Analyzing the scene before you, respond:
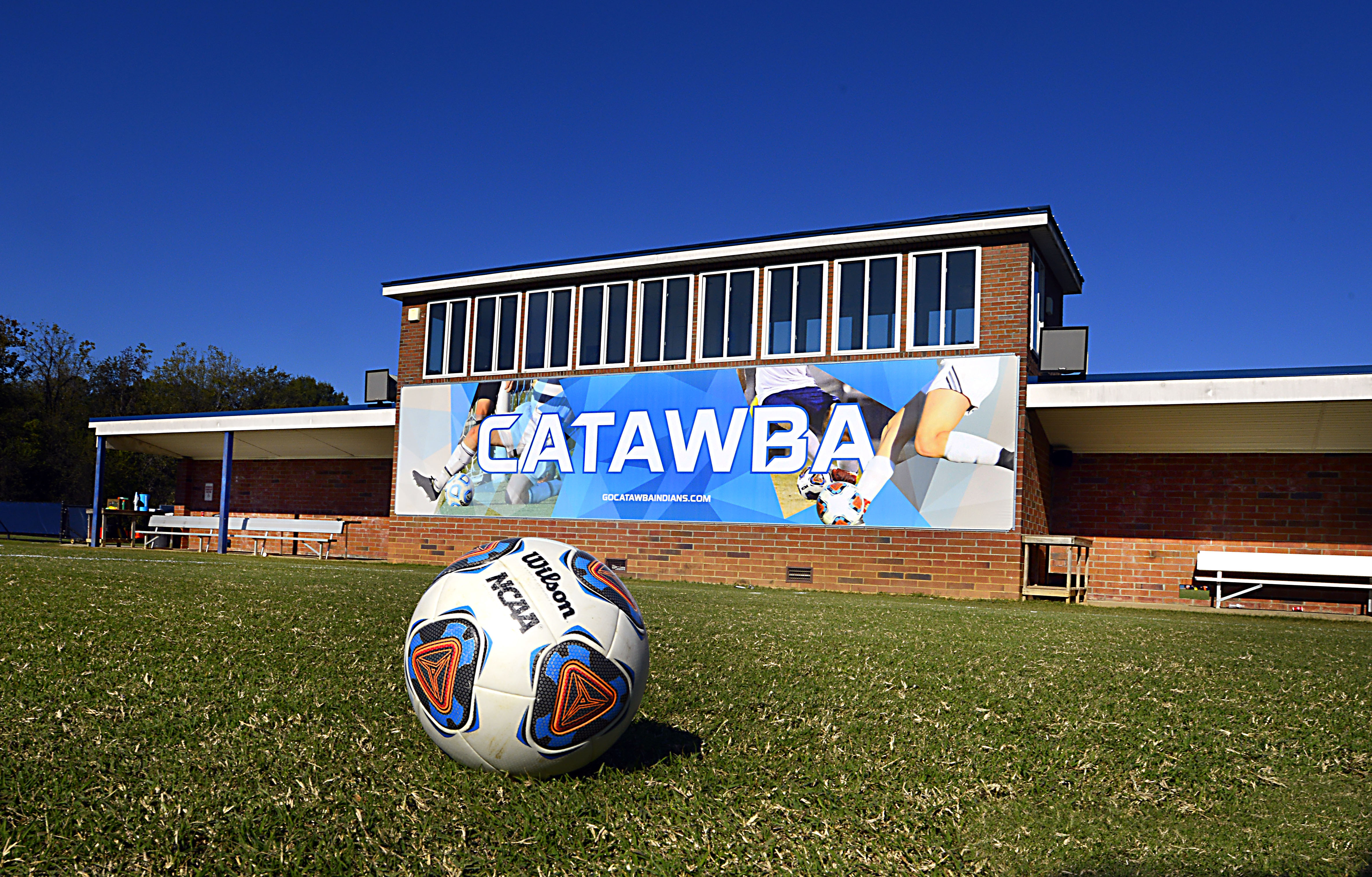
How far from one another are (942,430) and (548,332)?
9271 mm

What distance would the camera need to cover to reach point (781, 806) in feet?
11.6

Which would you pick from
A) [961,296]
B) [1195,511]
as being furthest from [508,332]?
[1195,511]

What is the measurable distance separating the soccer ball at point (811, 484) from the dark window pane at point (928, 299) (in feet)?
10.1

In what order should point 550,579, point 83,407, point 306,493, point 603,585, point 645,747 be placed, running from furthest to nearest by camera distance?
point 83,407
point 306,493
point 645,747
point 603,585
point 550,579

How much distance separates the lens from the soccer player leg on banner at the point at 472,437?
22125mm

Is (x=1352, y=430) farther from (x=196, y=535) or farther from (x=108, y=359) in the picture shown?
(x=108, y=359)

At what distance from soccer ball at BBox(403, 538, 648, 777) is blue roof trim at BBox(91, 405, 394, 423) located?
21.1m

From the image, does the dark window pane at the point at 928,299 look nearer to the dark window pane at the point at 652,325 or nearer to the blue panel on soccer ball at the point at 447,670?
the dark window pane at the point at 652,325

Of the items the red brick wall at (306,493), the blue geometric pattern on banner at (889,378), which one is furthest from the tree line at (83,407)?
the blue geometric pattern on banner at (889,378)

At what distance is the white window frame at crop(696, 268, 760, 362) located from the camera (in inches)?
777

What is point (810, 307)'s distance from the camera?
19453mm

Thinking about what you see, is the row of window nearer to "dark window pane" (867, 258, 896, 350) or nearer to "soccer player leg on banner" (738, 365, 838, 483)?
"dark window pane" (867, 258, 896, 350)

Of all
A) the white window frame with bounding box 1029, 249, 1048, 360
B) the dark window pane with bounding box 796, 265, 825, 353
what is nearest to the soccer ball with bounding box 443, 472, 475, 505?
the dark window pane with bounding box 796, 265, 825, 353

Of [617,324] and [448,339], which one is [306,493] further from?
[617,324]
